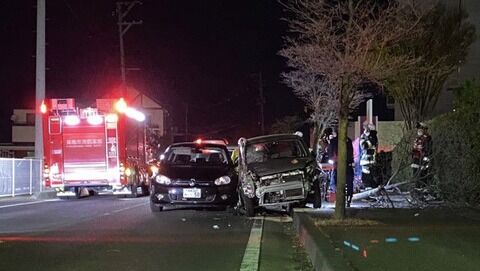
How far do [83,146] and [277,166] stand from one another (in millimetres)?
10383

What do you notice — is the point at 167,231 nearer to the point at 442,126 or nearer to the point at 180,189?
the point at 180,189

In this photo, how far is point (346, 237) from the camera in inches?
380

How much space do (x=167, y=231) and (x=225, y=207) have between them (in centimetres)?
416

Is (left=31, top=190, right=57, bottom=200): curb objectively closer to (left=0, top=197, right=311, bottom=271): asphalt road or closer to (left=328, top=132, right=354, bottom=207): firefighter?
(left=0, top=197, right=311, bottom=271): asphalt road

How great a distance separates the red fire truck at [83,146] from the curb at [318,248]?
12076 mm

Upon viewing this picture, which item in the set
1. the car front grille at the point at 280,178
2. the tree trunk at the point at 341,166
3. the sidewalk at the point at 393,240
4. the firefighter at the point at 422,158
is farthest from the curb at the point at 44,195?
the tree trunk at the point at 341,166

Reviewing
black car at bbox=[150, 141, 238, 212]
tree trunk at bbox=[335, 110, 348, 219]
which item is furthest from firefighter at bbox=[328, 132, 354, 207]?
tree trunk at bbox=[335, 110, 348, 219]

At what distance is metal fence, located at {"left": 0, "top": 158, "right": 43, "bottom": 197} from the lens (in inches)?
966

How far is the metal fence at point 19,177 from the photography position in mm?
24531

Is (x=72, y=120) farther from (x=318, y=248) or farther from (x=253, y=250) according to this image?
(x=318, y=248)

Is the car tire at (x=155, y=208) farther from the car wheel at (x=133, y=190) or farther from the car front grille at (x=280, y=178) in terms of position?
the car wheel at (x=133, y=190)

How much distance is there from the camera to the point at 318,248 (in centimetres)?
841

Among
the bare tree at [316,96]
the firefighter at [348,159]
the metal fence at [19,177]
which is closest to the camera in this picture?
the firefighter at [348,159]

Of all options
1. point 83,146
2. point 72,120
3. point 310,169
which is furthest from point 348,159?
point 72,120
